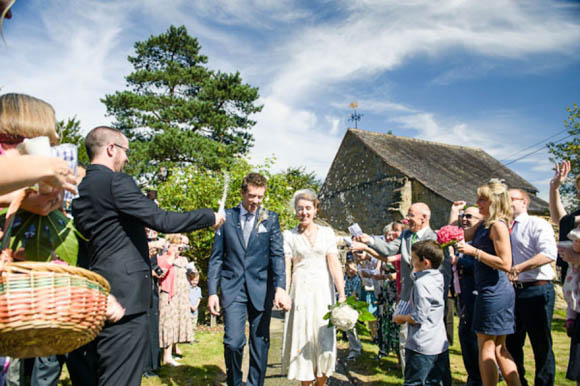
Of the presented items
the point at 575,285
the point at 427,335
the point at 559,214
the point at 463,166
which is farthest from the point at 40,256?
the point at 463,166

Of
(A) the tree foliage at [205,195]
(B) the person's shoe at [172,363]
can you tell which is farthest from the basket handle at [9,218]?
(A) the tree foliage at [205,195]

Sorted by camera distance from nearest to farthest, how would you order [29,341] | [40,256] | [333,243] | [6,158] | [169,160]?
1. [6,158]
2. [29,341]
3. [40,256]
4. [333,243]
5. [169,160]

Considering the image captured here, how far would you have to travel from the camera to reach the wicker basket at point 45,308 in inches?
59.1

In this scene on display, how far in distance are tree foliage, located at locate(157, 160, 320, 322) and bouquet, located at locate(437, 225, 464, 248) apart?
6890 millimetres

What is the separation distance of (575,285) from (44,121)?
446 cm

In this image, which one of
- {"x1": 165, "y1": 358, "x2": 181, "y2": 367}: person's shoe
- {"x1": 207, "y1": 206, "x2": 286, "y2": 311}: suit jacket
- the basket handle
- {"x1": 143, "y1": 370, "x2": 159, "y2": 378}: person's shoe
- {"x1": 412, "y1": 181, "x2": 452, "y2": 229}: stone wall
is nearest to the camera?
the basket handle

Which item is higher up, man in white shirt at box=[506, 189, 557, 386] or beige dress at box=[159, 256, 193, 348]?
man in white shirt at box=[506, 189, 557, 386]

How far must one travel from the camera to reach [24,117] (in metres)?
1.92

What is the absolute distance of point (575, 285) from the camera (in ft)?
12.1

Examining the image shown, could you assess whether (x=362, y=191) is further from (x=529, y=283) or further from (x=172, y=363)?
(x=529, y=283)

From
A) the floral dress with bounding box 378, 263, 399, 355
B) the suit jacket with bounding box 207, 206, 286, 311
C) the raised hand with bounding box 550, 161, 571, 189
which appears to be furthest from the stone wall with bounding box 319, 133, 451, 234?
the suit jacket with bounding box 207, 206, 286, 311

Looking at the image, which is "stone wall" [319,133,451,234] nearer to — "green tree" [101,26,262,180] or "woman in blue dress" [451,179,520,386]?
"green tree" [101,26,262,180]

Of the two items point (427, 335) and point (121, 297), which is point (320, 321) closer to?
point (427, 335)

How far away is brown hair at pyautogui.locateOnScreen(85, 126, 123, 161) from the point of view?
9.33ft
